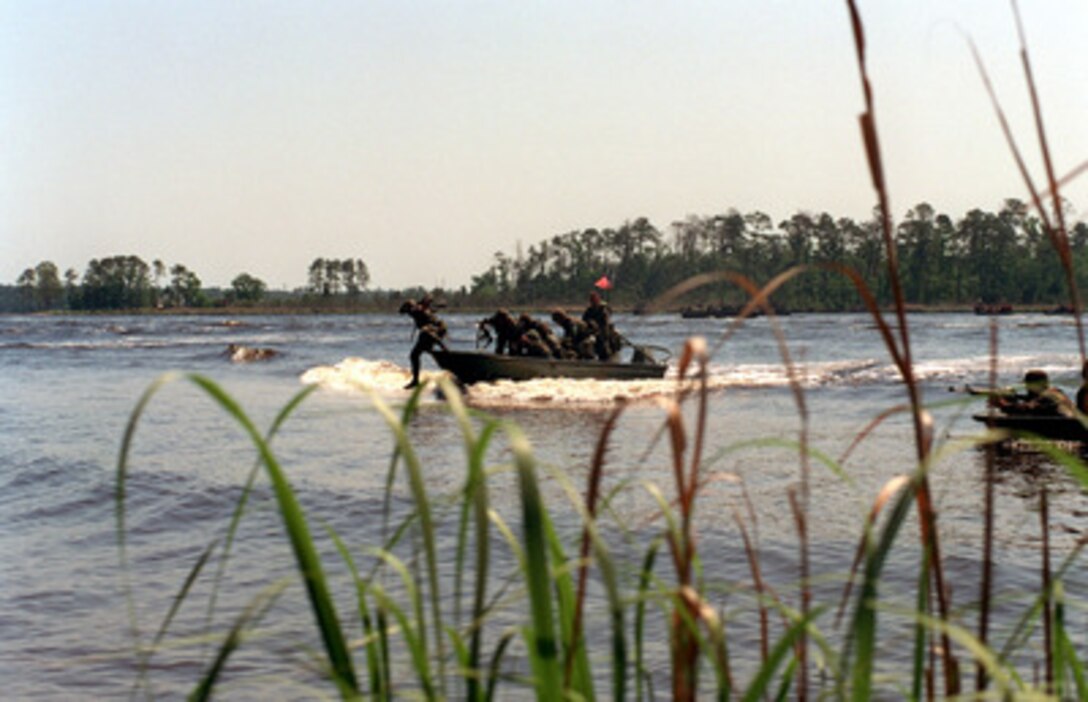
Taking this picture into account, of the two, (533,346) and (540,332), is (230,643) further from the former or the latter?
(540,332)

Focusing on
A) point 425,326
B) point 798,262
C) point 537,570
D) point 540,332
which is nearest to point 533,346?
point 540,332

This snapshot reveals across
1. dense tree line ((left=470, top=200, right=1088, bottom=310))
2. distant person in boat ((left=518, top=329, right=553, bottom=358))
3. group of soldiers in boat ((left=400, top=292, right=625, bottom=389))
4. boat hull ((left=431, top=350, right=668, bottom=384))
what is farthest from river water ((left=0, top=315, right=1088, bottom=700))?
dense tree line ((left=470, top=200, right=1088, bottom=310))

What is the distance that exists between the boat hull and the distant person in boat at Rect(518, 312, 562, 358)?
567 millimetres

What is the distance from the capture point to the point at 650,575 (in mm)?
1979

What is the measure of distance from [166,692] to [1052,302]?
5983 inches

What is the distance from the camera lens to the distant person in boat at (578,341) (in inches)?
998

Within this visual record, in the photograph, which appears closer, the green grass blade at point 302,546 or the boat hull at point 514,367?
the green grass blade at point 302,546

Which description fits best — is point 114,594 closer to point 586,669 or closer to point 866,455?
point 586,669

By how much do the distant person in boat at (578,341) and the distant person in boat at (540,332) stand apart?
0.16 metres

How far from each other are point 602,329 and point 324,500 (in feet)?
48.2

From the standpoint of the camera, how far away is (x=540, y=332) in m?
25.5

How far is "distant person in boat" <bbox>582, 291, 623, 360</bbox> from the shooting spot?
25.7 m

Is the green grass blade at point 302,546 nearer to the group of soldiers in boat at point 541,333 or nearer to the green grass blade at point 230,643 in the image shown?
the green grass blade at point 230,643

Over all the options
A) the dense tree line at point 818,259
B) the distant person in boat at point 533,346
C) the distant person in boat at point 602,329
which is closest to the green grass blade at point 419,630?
the distant person in boat at point 533,346
